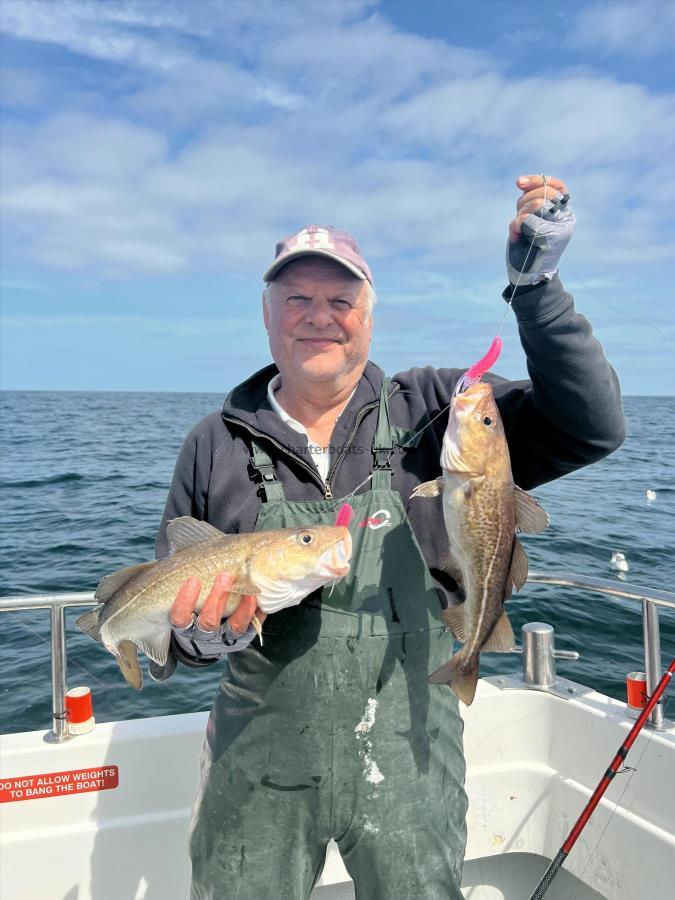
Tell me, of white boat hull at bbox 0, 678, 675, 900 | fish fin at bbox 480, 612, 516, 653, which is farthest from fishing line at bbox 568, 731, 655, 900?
fish fin at bbox 480, 612, 516, 653

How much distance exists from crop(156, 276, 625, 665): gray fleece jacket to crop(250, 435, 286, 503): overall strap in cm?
3

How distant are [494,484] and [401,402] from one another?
0.74 m

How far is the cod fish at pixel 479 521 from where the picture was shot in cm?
249

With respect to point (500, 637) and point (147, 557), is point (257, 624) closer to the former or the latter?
point (500, 637)

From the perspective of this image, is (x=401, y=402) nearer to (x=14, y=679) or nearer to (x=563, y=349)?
(x=563, y=349)

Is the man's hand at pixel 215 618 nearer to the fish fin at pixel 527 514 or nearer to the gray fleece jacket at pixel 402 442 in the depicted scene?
the gray fleece jacket at pixel 402 442

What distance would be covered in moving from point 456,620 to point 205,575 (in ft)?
3.26

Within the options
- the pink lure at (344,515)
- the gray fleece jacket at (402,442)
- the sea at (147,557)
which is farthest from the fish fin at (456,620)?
the sea at (147,557)

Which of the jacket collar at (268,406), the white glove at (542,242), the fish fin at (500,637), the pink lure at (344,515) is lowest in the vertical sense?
the fish fin at (500,637)

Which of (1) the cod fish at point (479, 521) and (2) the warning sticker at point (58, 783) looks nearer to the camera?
(1) the cod fish at point (479, 521)

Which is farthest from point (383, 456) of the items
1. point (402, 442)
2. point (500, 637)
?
point (500, 637)

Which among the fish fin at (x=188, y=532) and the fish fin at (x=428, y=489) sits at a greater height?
the fish fin at (x=428, y=489)

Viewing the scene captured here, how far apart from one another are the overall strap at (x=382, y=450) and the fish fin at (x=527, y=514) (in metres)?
0.55

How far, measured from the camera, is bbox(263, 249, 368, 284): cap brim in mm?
2896
